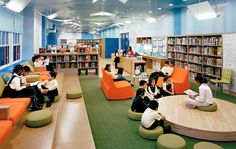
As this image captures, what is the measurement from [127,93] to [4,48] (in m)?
5.30

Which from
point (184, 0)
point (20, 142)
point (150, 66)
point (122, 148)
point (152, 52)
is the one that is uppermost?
point (184, 0)

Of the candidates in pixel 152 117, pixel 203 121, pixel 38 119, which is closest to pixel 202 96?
pixel 203 121

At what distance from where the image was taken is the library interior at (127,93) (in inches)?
155

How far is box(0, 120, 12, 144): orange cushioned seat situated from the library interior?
0.02 m

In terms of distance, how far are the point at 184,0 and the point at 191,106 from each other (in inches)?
221

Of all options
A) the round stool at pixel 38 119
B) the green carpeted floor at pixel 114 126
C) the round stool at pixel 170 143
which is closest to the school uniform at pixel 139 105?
the green carpeted floor at pixel 114 126

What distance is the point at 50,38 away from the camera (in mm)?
24609

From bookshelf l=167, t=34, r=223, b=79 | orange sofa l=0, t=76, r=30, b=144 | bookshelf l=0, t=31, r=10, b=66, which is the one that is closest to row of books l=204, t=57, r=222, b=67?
bookshelf l=167, t=34, r=223, b=79

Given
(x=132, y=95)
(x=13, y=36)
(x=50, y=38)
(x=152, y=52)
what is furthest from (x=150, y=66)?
(x=50, y=38)

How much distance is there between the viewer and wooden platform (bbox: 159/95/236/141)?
162 inches

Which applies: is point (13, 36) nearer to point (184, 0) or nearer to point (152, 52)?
point (184, 0)

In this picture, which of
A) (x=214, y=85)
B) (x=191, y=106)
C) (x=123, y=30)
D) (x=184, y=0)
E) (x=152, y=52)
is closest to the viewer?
(x=191, y=106)

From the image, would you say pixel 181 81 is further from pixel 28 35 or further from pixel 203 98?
pixel 28 35

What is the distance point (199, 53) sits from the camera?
9.34m
